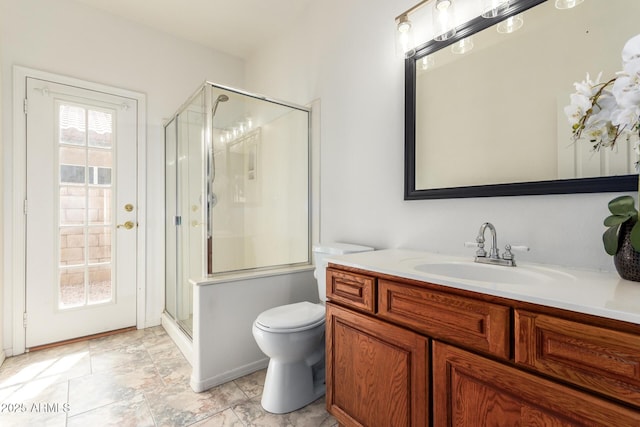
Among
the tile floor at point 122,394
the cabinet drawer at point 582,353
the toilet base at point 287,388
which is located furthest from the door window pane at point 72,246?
the cabinet drawer at point 582,353

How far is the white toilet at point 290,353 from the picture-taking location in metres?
1.55

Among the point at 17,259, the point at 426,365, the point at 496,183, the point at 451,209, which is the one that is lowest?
the point at 426,365

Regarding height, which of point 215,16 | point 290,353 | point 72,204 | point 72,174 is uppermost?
point 215,16

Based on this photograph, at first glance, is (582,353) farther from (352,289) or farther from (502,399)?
(352,289)

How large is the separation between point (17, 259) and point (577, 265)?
3.37 metres

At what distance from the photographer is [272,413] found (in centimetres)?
156

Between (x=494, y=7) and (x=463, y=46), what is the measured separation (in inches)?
7.1

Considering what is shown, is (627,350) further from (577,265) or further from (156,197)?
(156,197)

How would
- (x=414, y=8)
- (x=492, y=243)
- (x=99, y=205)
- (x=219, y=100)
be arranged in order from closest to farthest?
1. (x=492, y=243)
2. (x=414, y=8)
3. (x=219, y=100)
4. (x=99, y=205)

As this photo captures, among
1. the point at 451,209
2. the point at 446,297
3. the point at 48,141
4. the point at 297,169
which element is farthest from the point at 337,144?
the point at 48,141

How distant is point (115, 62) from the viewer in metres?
2.57

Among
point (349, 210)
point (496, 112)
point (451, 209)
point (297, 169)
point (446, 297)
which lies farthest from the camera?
point (297, 169)

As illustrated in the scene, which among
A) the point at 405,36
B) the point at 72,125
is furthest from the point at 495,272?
the point at 72,125

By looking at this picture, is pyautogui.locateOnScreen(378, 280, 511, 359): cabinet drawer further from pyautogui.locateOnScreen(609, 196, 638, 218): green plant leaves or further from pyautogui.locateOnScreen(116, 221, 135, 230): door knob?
pyautogui.locateOnScreen(116, 221, 135, 230): door knob
